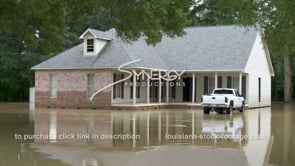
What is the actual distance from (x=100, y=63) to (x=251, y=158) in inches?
890

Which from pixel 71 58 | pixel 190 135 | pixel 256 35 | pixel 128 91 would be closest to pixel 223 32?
pixel 256 35

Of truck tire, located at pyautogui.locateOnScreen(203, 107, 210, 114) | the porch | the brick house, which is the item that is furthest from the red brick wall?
truck tire, located at pyautogui.locateOnScreen(203, 107, 210, 114)

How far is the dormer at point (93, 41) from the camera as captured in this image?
3450 centimetres

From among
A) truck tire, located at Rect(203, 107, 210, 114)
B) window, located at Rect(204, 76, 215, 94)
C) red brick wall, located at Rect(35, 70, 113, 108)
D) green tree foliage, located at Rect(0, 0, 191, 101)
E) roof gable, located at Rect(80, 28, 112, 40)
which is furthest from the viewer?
window, located at Rect(204, 76, 215, 94)

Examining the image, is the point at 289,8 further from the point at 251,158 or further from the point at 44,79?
the point at 44,79

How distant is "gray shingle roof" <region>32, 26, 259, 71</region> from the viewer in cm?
3384

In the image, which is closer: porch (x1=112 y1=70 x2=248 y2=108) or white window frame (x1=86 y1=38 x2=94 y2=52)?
porch (x1=112 y1=70 x2=248 y2=108)

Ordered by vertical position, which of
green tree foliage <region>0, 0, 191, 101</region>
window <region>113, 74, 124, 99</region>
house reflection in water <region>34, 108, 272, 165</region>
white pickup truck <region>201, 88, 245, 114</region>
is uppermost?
green tree foliage <region>0, 0, 191, 101</region>

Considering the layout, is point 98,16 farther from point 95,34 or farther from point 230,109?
point 95,34

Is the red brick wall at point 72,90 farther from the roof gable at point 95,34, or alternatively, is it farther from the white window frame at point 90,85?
the roof gable at point 95,34

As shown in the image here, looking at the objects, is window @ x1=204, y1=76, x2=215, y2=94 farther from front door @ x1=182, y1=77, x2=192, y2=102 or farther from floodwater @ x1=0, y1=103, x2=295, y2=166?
floodwater @ x1=0, y1=103, x2=295, y2=166

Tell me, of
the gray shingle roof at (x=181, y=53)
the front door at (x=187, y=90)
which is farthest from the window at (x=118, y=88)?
the front door at (x=187, y=90)

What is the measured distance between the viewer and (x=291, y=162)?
11023mm

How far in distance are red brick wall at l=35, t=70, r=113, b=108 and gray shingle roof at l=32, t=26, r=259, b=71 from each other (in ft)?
1.80
